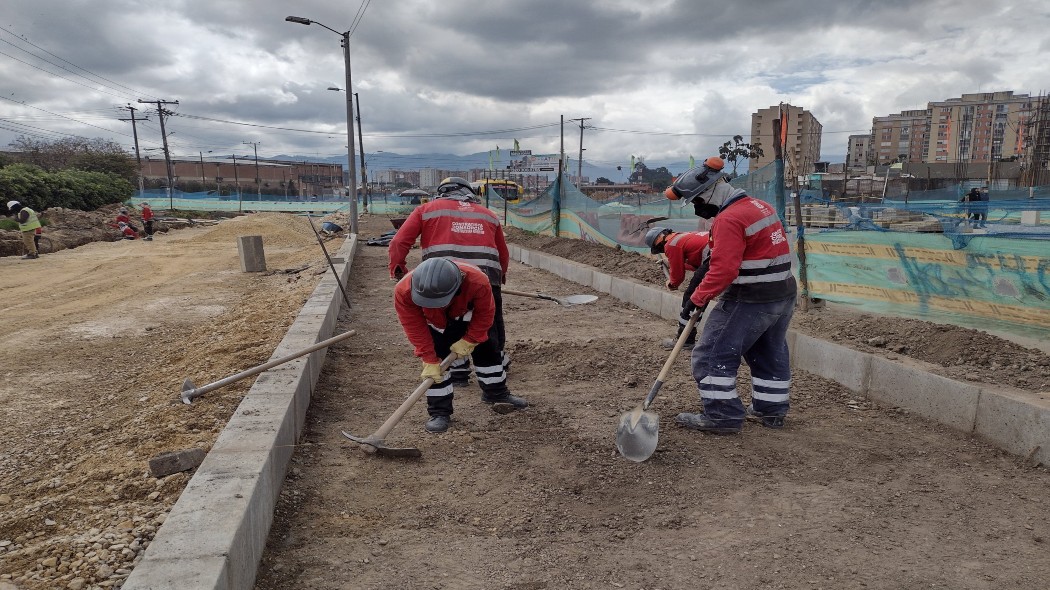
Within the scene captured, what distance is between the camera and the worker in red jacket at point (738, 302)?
12.1ft

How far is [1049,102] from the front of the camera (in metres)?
41.9

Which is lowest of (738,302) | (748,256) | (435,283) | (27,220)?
(27,220)

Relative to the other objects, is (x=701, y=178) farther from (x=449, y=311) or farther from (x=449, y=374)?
(x=449, y=374)

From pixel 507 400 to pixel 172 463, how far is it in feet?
6.53

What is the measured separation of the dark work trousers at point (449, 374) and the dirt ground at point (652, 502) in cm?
15

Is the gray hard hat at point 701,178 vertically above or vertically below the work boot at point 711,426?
above

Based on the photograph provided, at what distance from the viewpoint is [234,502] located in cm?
243

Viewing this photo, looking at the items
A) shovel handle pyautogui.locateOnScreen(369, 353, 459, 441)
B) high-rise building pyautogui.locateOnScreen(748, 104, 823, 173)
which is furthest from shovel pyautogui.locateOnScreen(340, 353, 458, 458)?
high-rise building pyautogui.locateOnScreen(748, 104, 823, 173)

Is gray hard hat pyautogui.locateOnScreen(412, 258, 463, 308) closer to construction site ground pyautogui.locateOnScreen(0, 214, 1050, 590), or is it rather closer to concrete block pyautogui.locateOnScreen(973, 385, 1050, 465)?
construction site ground pyautogui.locateOnScreen(0, 214, 1050, 590)

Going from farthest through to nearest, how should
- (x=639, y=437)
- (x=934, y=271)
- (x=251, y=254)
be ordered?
(x=251, y=254), (x=934, y=271), (x=639, y=437)

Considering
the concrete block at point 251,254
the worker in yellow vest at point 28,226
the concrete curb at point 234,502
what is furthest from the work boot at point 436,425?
the worker in yellow vest at point 28,226

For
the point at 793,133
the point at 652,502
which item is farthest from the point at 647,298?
the point at 793,133

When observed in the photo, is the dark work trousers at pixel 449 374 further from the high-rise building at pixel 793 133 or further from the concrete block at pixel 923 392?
the high-rise building at pixel 793 133

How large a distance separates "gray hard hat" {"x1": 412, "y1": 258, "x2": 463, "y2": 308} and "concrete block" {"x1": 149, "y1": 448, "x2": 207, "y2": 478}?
129 cm
